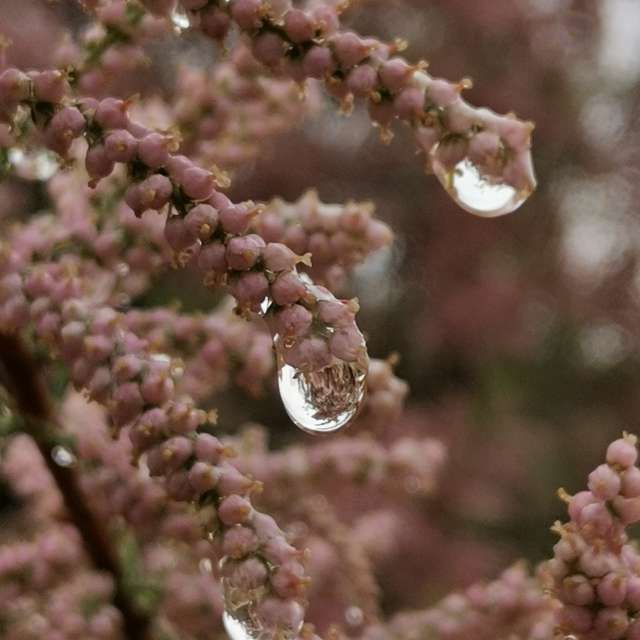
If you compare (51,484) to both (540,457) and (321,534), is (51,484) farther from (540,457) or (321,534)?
(540,457)

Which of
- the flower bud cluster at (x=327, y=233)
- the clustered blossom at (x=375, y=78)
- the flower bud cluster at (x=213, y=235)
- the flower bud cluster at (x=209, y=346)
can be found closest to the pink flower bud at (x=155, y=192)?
the flower bud cluster at (x=213, y=235)

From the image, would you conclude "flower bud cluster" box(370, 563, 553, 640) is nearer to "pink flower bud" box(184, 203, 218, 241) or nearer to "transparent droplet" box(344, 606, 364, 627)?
"transparent droplet" box(344, 606, 364, 627)

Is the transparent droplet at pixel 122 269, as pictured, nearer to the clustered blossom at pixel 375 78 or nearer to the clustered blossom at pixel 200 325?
the clustered blossom at pixel 200 325

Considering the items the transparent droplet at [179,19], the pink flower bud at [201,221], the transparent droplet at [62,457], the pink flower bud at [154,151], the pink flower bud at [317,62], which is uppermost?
the transparent droplet at [179,19]

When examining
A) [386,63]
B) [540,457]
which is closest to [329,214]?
[386,63]

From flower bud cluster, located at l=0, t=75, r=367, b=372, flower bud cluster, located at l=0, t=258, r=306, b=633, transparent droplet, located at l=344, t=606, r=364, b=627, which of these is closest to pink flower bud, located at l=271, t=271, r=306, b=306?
flower bud cluster, located at l=0, t=75, r=367, b=372

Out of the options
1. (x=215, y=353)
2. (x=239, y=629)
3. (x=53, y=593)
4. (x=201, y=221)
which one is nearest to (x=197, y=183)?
(x=201, y=221)
